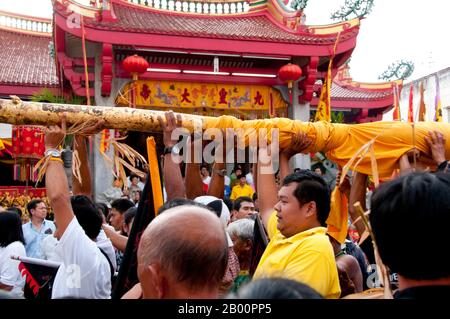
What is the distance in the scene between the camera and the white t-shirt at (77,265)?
7.76 ft

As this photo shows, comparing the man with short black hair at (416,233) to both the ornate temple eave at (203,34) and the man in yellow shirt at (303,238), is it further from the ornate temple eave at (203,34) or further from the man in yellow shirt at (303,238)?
the ornate temple eave at (203,34)

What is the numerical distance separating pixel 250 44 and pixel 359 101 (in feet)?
15.4

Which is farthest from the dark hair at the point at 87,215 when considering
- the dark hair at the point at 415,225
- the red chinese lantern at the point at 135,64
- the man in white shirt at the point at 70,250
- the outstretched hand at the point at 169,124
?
the red chinese lantern at the point at 135,64

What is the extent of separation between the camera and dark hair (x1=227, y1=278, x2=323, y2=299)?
3.37 feet

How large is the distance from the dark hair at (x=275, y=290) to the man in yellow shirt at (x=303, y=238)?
1004 mm

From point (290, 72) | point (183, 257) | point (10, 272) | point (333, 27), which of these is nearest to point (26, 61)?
point (290, 72)

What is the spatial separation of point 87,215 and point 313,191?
1287 millimetres

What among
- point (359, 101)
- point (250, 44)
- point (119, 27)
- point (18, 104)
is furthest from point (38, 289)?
point (359, 101)

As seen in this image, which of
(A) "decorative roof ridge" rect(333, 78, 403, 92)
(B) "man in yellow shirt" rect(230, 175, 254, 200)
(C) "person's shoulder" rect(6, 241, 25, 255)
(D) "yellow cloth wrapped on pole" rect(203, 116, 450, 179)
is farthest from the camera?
(A) "decorative roof ridge" rect(333, 78, 403, 92)

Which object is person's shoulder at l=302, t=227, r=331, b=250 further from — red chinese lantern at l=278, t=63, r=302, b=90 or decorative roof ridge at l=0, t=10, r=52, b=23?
decorative roof ridge at l=0, t=10, r=52, b=23

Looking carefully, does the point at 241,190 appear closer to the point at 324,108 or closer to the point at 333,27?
the point at 324,108

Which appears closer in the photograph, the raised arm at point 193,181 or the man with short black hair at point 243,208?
the raised arm at point 193,181

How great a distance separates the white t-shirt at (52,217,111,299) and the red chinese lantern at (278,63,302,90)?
8672mm

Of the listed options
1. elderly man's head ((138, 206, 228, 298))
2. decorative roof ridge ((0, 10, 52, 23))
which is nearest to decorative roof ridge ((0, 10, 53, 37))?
decorative roof ridge ((0, 10, 52, 23))
